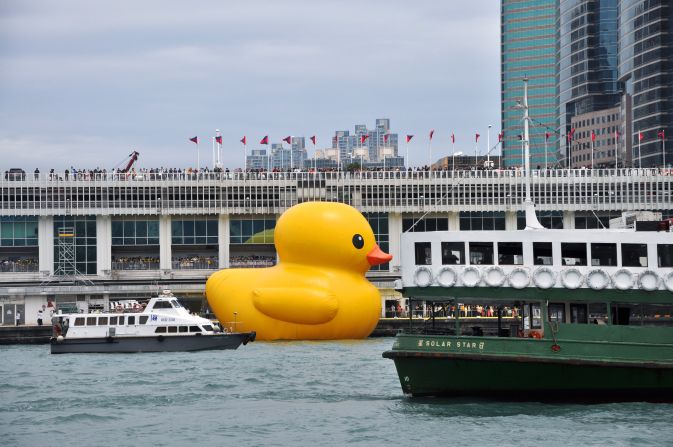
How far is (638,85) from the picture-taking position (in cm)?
19525

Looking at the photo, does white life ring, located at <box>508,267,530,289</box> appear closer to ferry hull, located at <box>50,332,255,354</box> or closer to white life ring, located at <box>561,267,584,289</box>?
white life ring, located at <box>561,267,584,289</box>

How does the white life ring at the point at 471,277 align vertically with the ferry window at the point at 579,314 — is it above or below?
above

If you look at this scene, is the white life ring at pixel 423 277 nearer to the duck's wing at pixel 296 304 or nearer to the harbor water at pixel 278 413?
the harbor water at pixel 278 413

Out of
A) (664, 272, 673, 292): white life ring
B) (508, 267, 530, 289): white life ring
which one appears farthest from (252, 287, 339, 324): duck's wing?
(664, 272, 673, 292): white life ring

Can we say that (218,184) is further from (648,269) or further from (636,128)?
(636,128)

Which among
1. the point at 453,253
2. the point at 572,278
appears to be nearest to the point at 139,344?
the point at 453,253

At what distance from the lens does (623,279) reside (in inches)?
1937

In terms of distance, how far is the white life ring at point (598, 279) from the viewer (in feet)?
161

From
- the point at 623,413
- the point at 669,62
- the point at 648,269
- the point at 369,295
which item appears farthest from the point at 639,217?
the point at 669,62

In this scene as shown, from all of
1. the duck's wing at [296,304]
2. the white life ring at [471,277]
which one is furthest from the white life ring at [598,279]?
the duck's wing at [296,304]

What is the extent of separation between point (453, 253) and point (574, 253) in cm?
422

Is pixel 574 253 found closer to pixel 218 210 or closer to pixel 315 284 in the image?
pixel 315 284

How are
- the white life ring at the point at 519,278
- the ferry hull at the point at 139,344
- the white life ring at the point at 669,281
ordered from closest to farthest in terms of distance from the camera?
the white life ring at the point at 669,281, the white life ring at the point at 519,278, the ferry hull at the point at 139,344

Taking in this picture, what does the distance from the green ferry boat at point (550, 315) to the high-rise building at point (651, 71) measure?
13554cm
